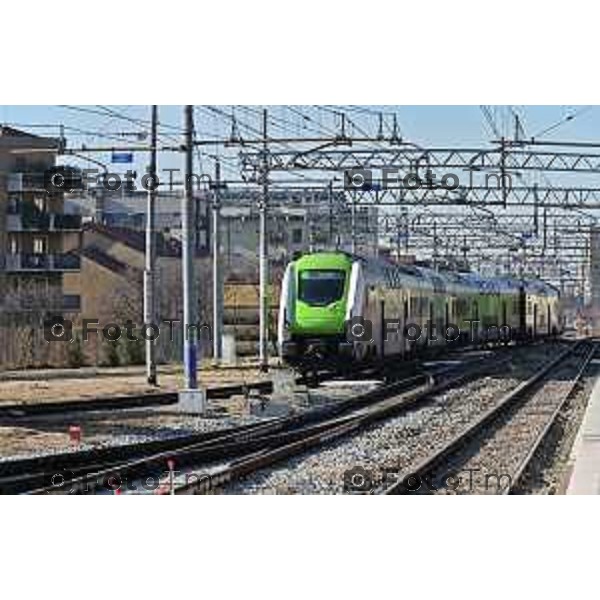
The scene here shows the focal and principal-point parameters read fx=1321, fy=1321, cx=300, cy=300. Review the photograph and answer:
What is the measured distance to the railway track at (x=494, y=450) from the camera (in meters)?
14.3

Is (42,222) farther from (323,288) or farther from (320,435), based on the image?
(320,435)

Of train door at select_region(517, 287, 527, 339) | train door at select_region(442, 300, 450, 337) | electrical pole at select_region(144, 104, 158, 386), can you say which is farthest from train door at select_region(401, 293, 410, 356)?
train door at select_region(517, 287, 527, 339)

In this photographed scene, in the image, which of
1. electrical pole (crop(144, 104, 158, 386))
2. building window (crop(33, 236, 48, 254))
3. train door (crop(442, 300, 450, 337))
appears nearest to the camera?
electrical pole (crop(144, 104, 158, 386))

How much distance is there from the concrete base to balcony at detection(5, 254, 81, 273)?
1424 cm

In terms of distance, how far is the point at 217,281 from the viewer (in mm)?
28156

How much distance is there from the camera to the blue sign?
2556 cm

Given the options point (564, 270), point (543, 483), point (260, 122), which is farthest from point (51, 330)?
point (564, 270)

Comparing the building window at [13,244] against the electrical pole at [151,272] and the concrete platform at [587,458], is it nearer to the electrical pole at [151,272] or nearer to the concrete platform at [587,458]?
the electrical pole at [151,272]

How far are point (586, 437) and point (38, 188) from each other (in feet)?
57.3

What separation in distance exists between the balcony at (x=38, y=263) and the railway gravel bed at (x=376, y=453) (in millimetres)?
13126

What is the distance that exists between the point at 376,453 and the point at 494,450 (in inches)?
73.5

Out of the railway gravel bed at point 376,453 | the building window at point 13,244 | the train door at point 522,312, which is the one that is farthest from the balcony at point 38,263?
the train door at point 522,312

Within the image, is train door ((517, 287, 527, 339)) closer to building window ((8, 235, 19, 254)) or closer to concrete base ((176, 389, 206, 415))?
building window ((8, 235, 19, 254))
